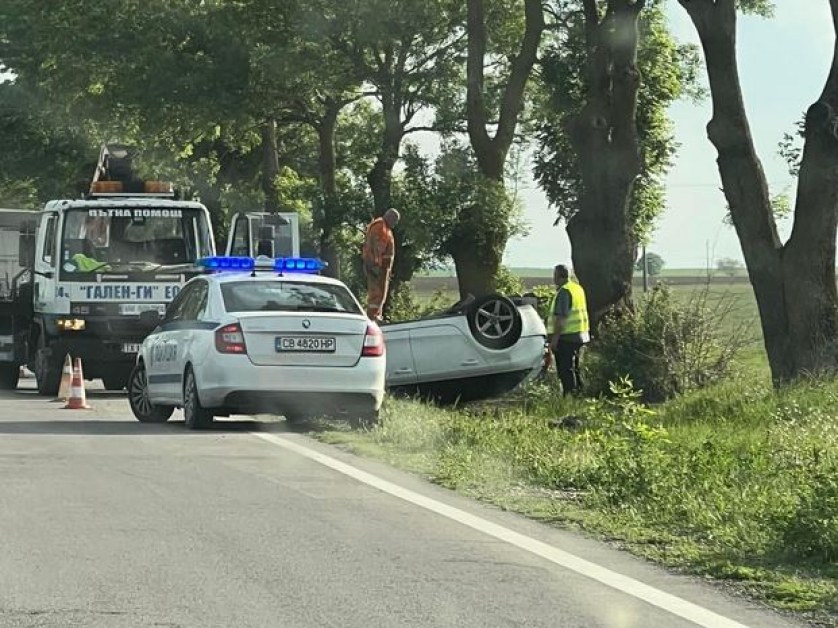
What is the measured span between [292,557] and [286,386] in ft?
24.8

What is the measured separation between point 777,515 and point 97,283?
15.4m

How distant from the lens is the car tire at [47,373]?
967 inches

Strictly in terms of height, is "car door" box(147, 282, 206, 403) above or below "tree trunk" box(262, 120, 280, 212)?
below

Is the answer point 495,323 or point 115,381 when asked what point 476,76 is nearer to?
point 115,381

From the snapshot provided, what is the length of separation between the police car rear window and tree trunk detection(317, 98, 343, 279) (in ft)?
70.3

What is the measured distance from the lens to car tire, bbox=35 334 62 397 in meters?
24.6

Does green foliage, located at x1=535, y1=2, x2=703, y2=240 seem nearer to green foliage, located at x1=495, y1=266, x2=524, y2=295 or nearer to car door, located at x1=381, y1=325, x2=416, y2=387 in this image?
green foliage, located at x1=495, y1=266, x2=524, y2=295

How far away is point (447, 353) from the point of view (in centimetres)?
2022

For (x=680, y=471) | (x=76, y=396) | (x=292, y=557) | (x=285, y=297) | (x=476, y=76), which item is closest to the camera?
(x=292, y=557)

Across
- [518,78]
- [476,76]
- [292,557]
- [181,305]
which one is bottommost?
[292,557]

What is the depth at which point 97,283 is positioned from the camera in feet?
79.5

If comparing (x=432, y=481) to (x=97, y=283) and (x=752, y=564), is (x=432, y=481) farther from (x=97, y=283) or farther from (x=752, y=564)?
(x=97, y=283)

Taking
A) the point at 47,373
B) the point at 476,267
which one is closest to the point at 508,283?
the point at 476,267

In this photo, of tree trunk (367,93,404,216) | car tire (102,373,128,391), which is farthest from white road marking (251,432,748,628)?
tree trunk (367,93,404,216)
